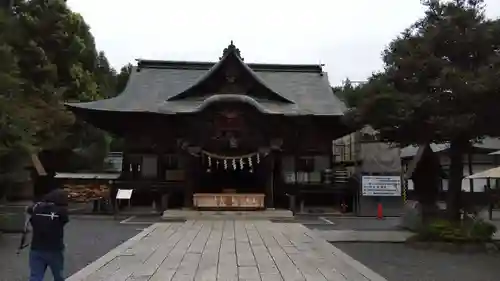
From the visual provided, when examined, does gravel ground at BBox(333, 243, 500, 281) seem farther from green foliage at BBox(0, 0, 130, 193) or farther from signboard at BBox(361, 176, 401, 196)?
signboard at BBox(361, 176, 401, 196)

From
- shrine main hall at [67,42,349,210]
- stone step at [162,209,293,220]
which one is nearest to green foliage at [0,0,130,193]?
shrine main hall at [67,42,349,210]

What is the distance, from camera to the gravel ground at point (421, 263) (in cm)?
920

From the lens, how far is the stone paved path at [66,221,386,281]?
8.05 metres

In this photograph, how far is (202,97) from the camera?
25.1 meters

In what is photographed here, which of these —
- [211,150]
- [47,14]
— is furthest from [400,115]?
[47,14]

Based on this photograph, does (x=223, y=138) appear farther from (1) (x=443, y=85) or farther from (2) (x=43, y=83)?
(1) (x=443, y=85)

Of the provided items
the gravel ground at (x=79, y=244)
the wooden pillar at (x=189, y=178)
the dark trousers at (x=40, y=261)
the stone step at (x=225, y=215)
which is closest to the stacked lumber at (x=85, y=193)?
the gravel ground at (x=79, y=244)

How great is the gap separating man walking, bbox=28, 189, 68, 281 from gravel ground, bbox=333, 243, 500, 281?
17.1 ft

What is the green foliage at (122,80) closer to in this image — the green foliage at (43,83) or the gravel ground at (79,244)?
the green foliage at (43,83)

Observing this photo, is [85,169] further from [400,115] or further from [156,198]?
[400,115]

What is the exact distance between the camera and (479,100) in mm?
12680

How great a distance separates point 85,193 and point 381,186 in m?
13.0

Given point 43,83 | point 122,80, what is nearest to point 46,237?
point 43,83

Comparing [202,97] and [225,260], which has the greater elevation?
[202,97]
